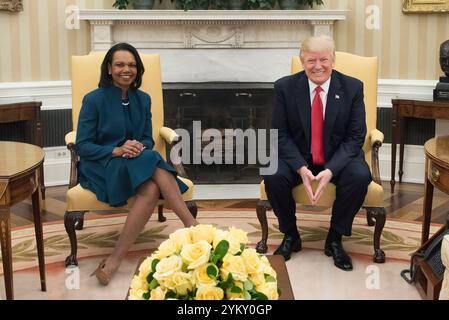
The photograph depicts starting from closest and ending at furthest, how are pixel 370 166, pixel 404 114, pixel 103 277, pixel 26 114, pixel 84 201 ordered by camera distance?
1. pixel 103 277
2. pixel 84 201
3. pixel 370 166
4. pixel 26 114
5. pixel 404 114

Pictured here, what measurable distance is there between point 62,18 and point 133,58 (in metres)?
2.32

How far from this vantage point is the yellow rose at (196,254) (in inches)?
65.4

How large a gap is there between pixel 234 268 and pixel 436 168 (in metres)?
1.65

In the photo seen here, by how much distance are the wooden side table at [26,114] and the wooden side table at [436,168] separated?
2.94m

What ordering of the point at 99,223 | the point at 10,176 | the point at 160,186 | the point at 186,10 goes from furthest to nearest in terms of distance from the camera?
the point at 186,10 → the point at 99,223 → the point at 160,186 → the point at 10,176

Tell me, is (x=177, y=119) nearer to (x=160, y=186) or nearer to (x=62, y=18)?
(x=62, y=18)

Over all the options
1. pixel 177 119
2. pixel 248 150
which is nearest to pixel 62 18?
pixel 177 119

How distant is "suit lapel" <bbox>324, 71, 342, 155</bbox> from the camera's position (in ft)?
12.4

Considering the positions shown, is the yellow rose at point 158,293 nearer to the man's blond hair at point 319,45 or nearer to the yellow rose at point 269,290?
the yellow rose at point 269,290

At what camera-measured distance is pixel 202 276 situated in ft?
5.44

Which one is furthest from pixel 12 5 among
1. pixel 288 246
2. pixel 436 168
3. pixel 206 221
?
pixel 436 168

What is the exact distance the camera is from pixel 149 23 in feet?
19.1

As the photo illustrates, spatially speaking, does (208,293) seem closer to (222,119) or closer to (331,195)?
(331,195)
